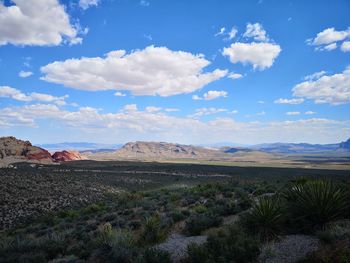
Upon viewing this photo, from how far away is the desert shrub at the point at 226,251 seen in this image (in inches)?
289

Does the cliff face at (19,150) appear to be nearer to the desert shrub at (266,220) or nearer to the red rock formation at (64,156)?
the red rock formation at (64,156)

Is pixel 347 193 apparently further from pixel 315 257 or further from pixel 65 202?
pixel 65 202

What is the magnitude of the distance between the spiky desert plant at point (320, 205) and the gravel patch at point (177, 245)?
2922mm

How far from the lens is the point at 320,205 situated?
29.9 ft

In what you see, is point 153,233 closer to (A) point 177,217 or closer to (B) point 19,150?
(A) point 177,217

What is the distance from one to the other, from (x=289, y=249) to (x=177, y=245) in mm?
3221

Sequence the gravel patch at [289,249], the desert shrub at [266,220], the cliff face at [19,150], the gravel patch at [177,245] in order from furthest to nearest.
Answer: the cliff face at [19,150] < the desert shrub at [266,220] < the gravel patch at [177,245] < the gravel patch at [289,249]

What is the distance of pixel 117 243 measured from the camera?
369 inches

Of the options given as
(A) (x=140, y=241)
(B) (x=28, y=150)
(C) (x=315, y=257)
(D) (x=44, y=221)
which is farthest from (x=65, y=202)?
(B) (x=28, y=150)

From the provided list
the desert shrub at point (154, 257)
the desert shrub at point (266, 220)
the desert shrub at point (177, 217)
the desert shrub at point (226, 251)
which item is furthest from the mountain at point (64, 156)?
the desert shrub at point (226, 251)

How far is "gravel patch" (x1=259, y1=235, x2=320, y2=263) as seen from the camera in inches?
294

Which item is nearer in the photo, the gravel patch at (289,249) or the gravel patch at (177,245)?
the gravel patch at (289,249)

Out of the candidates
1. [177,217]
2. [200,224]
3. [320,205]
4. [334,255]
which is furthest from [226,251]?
[177,217]

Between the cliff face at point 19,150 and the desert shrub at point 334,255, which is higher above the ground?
the cliff face at point 19,150
